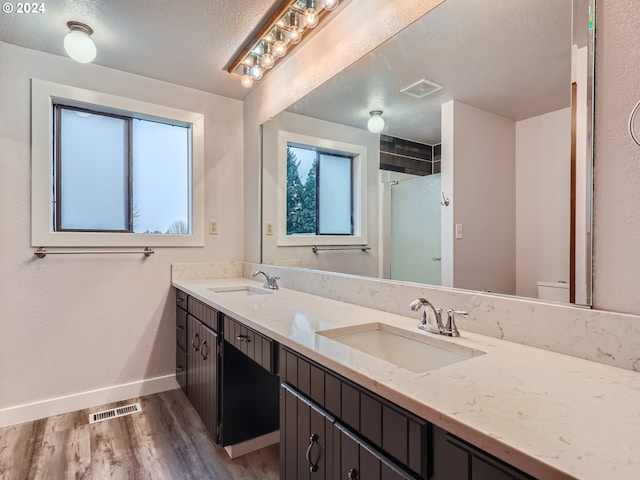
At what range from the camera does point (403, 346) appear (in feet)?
3.97

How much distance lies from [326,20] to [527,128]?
1.23 meters

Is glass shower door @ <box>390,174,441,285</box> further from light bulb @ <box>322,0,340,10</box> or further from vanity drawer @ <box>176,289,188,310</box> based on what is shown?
vanity drawer @ <box>176,289,188,310</box>

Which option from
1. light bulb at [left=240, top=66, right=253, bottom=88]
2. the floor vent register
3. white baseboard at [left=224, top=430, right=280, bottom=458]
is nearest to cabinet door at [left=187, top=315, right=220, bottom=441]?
white baseboard at [left=224, top=430, right=280, bottom=458]

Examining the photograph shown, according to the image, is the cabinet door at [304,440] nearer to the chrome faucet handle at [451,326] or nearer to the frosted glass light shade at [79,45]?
the chrome faucet handle at [451,326]

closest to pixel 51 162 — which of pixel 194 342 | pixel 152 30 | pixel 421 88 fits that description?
pixel 152 30

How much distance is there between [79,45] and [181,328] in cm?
175

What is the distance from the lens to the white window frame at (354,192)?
5.87 ft

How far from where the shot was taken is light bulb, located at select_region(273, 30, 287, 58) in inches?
75.9

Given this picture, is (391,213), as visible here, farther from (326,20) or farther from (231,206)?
(231,206)

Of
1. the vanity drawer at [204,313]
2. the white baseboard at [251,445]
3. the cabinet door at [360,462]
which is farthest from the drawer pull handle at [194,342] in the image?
the cabinet door at [360,462]

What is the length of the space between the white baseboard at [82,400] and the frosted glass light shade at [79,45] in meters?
2.04

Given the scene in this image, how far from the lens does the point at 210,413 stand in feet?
5.98

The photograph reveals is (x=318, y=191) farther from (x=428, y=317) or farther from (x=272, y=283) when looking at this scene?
(x=428, y=317)

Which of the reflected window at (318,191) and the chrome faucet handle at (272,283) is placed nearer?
the reflected window at (318,191)
